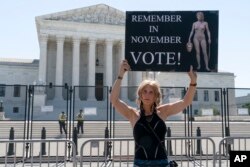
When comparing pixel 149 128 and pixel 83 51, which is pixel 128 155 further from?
pixel 83 51

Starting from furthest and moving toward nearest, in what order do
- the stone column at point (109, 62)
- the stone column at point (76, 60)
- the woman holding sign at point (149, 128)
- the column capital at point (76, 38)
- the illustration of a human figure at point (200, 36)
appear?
the stone column at point (109, 62), the column capital at point (76, 38), the stone column at point (76, 60), the illustration of a human figure at point (200, 36), the woman holding sign at point (149, 128)

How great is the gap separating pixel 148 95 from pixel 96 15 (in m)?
55.6

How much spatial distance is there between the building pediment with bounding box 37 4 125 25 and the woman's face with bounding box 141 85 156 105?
177 feet

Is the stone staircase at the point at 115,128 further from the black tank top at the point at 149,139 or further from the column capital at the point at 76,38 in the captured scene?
the column capital at the point at 76,38

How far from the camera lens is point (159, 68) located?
6.12 meters

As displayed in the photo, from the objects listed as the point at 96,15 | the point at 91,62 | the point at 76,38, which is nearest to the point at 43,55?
the point at 76,38

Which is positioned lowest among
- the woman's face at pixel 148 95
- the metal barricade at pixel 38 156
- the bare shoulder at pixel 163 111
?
the metal barricade at pixel 38 156

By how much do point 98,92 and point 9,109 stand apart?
1666 centimetres

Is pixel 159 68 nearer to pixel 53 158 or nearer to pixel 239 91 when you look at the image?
pixel 53 158

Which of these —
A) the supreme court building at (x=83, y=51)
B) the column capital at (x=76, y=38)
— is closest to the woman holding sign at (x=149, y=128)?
the supreme court building at (x=83, y=51)

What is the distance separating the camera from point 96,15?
2279 inches

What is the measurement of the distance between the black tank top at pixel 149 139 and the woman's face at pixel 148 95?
19 cm

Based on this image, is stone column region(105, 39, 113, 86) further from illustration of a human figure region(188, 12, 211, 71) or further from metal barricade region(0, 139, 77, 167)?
illustration of a human figure region(188, 12, 211, 71)

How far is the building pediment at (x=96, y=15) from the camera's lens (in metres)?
56.5
